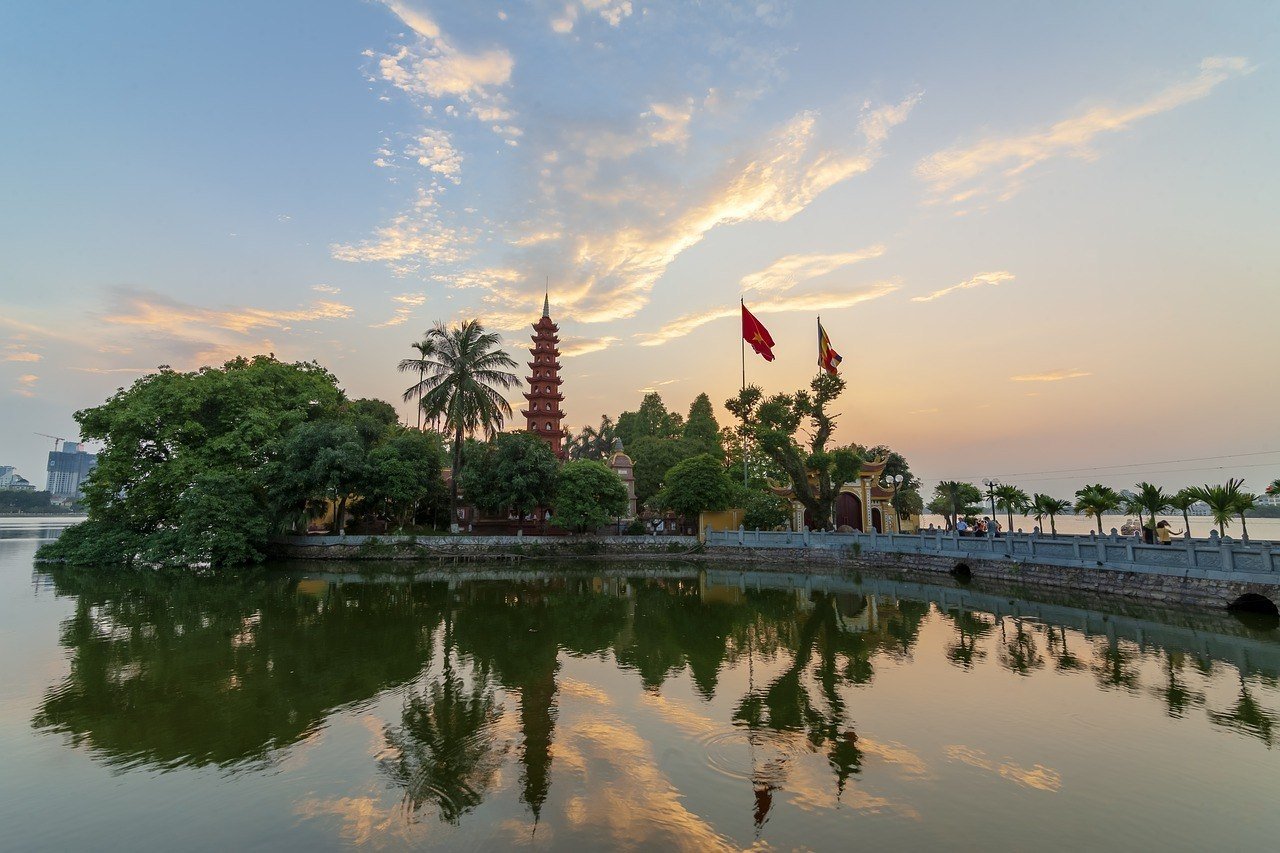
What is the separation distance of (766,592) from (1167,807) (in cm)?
1598

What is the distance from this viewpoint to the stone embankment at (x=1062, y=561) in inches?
578

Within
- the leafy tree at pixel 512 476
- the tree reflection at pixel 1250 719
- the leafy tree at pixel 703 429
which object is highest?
the leafy tree at pixel 703 429

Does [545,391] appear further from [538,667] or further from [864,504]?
[538,667]

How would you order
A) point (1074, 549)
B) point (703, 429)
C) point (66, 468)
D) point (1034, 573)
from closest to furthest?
point (1074, 549) → point (1034, 573) → point (703, 429) → point (66, 468)

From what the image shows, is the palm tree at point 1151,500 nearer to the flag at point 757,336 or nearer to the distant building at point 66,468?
the flag at point 757,336

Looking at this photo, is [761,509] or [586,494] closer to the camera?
[761,509]

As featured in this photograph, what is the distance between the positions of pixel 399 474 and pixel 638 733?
27001 millimetres

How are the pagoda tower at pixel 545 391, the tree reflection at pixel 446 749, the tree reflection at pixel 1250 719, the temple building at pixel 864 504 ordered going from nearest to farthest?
the tree reflection at pixel 446 749, the tree reflection at pixel 1250 719, the temple building at pixel 864 504, the pagoda tower at pixel 545 391

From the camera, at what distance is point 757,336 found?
31938 millimetres

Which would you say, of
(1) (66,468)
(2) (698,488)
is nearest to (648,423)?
(2) (698,488)

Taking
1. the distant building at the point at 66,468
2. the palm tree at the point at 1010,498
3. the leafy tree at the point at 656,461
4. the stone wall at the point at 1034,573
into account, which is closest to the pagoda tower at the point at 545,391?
the leafy tree at the point at 656,461

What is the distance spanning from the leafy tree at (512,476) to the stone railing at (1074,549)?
11387mm

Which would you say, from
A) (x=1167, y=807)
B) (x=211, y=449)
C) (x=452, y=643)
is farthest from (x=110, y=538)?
(x=1167, y=807)

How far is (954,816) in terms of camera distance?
5371mm
